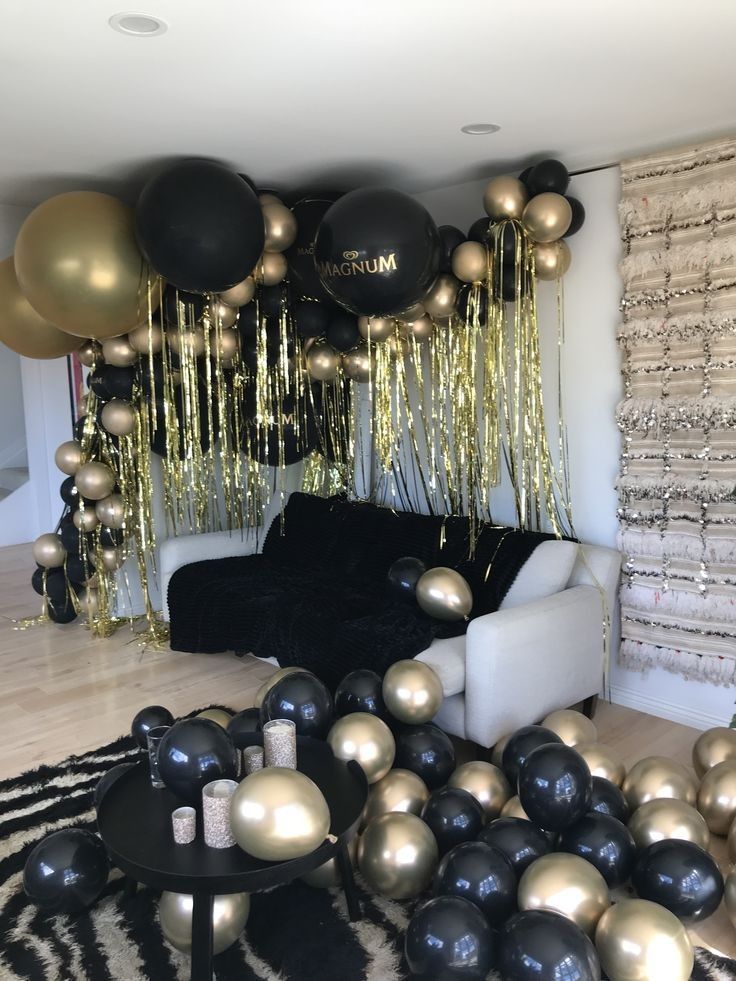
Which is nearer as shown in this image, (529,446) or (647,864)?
(647,864)

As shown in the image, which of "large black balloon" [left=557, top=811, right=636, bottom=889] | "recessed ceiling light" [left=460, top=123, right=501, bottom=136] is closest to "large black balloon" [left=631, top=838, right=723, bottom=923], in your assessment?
"large black balloon" [left=557, top=811, right=636, bottom=889]

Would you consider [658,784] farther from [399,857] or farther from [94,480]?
[94,480]

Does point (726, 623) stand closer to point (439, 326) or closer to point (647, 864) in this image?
point (647, 864)

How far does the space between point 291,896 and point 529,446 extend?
182 centimetres

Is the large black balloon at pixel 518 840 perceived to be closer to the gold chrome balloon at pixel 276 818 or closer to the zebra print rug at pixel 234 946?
the zebra print rug at pixel 234 946

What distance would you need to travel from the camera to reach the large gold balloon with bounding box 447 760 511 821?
79.9 inches

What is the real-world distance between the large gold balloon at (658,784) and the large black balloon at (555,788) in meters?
0.27

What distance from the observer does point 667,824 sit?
1867 mm

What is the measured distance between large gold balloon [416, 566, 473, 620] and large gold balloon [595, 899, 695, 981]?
1.24 meters

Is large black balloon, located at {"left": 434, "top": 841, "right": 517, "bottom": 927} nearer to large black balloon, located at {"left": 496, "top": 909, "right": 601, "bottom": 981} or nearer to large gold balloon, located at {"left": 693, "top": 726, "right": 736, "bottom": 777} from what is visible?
large black balloon, located at {"left": 496, "top": 909, "right": 601, "bottom": 981}

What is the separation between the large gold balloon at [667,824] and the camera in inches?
73.3

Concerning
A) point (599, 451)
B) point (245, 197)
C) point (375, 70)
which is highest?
point (375, 70)

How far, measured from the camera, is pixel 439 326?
315 centimetres

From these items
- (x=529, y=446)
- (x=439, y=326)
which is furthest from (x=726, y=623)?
(x=439, y=326)
